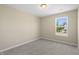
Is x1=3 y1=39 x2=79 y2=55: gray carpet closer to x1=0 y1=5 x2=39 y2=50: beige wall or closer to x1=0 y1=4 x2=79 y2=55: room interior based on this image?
x1=0 y1=4 x2=79 y2=55: room interior

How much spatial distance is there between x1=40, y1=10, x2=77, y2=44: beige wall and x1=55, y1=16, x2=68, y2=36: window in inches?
8.7

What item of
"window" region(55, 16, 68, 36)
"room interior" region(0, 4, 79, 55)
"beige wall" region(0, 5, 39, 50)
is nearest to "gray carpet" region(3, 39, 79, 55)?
"room interior" region(0, 4, 79, 55)

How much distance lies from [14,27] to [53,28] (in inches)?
107

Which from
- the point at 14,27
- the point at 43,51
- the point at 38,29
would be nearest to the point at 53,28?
the point at 38,29

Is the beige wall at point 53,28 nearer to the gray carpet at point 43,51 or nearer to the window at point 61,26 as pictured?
the window at point 61,26

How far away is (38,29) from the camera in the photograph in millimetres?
5844

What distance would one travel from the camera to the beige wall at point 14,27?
3.14 metres

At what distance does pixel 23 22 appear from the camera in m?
4.28

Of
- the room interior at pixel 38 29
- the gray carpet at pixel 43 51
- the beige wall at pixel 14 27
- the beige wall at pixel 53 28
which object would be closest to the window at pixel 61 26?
the room interior at pixel 38 29

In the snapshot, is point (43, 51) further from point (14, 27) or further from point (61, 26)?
point (61, 26)

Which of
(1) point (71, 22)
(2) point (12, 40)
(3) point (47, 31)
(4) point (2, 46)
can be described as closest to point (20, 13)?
(2) point (12, 40)

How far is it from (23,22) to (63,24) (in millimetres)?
2563

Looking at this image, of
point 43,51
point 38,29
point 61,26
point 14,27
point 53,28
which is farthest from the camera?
point 38,29
